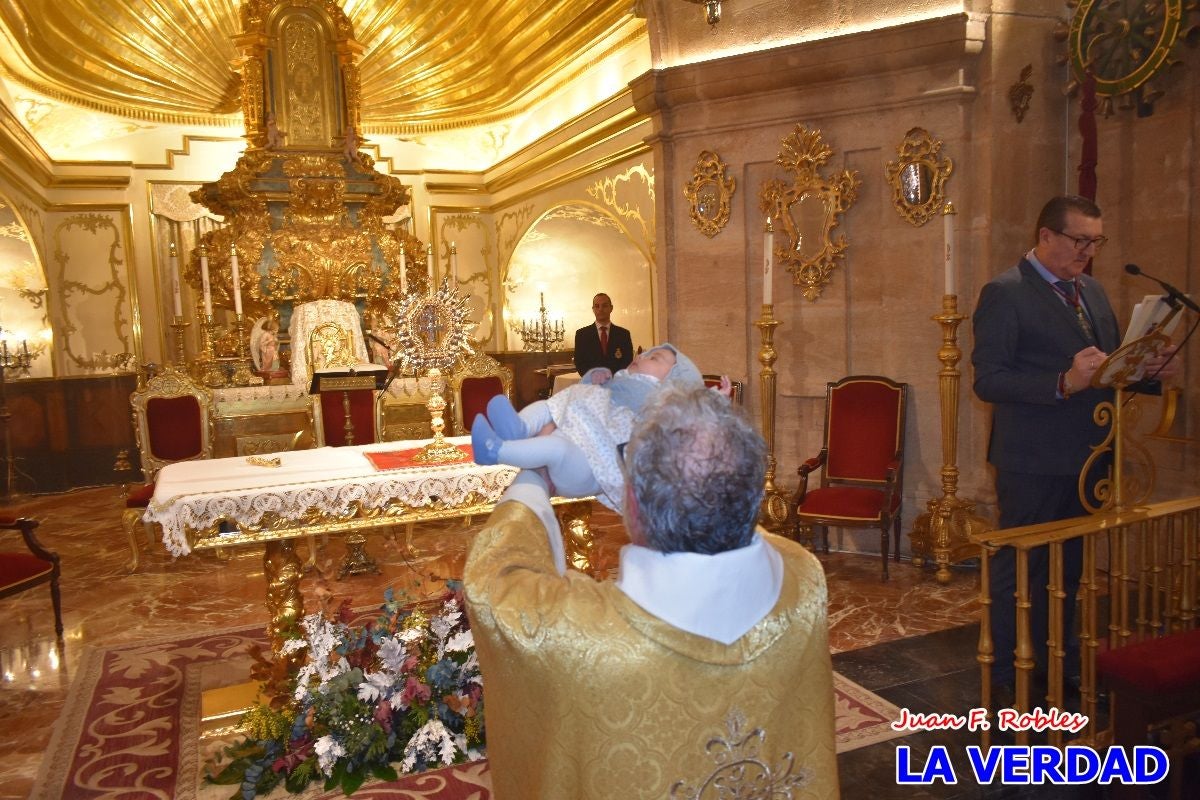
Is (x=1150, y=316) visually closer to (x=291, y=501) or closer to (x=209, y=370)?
(x=291, y=501)

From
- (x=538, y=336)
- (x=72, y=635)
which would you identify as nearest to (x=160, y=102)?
(x=538, y=336)

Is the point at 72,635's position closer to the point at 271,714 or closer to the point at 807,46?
the point at 271,714

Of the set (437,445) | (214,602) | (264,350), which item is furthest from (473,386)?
(264,350)

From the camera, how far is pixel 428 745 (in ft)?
10.3

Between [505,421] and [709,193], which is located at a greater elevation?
[709,193]

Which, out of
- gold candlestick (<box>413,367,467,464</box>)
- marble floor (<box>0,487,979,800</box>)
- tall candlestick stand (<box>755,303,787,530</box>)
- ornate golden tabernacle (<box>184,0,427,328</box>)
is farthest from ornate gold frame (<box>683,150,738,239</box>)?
ornate golden tabernacle (<box>184,0,427,328</box>)

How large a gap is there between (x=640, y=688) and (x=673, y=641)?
0.33ft

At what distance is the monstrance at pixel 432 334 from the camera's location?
391 cm

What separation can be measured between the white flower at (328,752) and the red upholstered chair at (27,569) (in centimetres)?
229

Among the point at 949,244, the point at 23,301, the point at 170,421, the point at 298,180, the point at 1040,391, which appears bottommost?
the point at 170,421

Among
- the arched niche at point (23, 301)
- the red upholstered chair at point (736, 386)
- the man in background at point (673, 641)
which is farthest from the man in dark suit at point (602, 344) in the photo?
the arched niche at point (23, 301)

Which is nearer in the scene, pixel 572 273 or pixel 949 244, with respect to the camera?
pixel 949 244

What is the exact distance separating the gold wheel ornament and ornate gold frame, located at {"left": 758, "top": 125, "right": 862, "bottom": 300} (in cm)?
147

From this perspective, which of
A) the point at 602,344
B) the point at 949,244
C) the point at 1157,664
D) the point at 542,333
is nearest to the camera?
the point at 1157,664
